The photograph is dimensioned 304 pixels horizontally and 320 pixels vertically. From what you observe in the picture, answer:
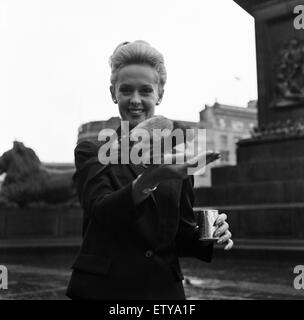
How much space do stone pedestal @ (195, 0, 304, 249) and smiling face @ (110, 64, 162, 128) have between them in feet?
20.5

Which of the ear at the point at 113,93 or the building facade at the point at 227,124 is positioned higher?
the building facade at the point at 227,124

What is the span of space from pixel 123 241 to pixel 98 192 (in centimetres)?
17

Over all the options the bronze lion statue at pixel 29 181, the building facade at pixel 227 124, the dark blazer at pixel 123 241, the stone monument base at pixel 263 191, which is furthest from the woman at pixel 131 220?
the building facade at pixel 227 124

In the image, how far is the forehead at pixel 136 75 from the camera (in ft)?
5.50

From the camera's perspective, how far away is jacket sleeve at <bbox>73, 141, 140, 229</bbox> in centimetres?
146

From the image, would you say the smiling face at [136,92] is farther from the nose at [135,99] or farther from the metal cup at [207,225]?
the metal cup at [207,225]

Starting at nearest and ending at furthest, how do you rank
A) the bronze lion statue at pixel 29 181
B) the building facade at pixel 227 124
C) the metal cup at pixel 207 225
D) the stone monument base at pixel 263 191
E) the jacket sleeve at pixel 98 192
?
1. the jacket sleeve at pixel 98 192
2. the metal cup at pixel 207 225
3. the stone monument base at pixel 263 191
4. the bronze lion statue at pixel 29 181
5. the building facade at pixel 227 124

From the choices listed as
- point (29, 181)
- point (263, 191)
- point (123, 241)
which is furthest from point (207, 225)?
point (29, 181)

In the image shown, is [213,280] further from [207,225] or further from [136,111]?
[136,111]

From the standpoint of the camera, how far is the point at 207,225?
165cm

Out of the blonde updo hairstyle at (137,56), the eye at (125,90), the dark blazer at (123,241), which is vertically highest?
the blonde updo hairstyle at (137,56)

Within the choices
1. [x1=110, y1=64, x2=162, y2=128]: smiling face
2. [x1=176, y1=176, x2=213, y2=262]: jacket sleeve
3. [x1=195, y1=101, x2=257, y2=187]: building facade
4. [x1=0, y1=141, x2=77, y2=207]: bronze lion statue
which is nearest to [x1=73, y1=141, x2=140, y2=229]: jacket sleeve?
[x1=110, y1=64, x2=162, y2=128]: smiling face

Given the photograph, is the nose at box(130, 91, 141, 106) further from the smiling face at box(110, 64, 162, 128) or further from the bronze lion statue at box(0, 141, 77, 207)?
the bronze lion statue at box(0, 141, 77, 207)
